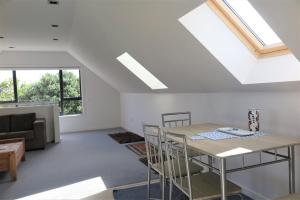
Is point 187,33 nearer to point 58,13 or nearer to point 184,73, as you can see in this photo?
point 184,73

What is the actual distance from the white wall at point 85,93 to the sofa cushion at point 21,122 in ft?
5.56

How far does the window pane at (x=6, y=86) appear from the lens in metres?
6.62

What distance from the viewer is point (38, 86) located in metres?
6.95

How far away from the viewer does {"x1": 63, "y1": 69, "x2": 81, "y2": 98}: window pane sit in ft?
23.6

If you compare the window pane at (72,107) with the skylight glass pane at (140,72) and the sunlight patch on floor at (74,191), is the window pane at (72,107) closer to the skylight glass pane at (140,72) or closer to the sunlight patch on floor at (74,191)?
the skylight glass pane at (140,72)

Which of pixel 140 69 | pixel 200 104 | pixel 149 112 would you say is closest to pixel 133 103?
pixel 149 112

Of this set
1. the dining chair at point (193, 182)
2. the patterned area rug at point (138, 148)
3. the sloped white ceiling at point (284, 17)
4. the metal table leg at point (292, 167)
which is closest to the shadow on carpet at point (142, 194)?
the dining chair at point (193, 182)

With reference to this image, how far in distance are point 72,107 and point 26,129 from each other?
2098 millimetres

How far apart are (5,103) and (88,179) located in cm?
457

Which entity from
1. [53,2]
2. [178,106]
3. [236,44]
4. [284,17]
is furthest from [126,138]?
[284,17]

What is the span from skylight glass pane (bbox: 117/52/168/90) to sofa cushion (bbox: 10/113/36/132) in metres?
2.50

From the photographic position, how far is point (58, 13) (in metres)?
3.43

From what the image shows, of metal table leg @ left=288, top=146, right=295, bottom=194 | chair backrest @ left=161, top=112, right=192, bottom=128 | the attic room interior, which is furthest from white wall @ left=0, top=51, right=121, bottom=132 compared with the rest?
metal table leg @ left=288, top=146, right=295, bottom=194

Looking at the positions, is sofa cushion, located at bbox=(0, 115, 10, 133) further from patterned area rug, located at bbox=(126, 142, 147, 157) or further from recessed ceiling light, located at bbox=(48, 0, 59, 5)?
recessed ceiling light, located at bbox=(48, 0, 59, 5)
